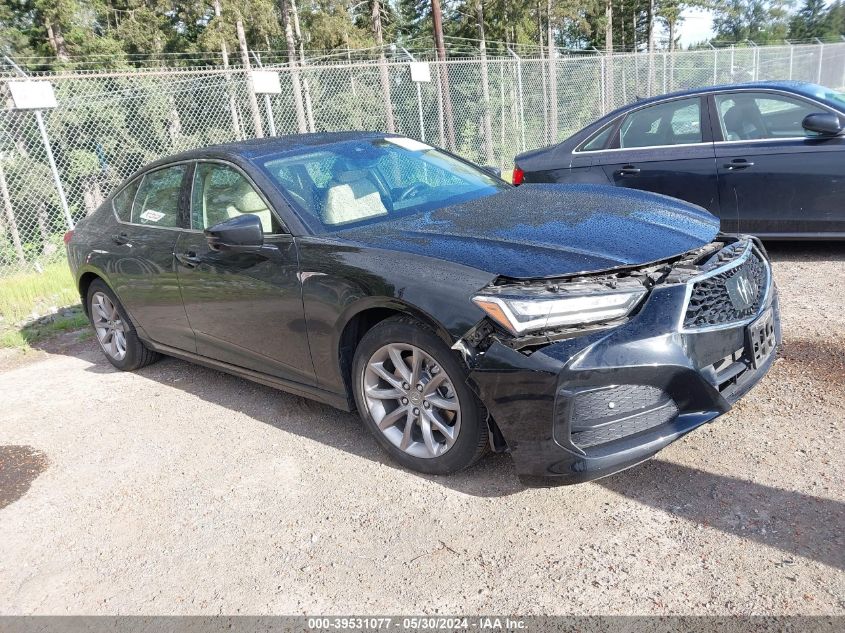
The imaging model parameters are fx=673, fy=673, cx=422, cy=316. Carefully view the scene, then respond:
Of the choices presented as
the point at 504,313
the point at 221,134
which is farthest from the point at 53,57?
the point at 504,313

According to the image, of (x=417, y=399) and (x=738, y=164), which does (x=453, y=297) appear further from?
(x=738, y=164)

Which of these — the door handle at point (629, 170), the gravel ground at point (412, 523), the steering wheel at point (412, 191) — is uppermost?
the steering wheel at point (412, 191)

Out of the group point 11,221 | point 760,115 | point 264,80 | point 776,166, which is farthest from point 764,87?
point 11,221

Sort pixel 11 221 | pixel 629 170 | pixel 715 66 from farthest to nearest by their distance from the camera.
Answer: pixel 715 66, pixel 11 221, pixel 629 170

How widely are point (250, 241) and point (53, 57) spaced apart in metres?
29.9

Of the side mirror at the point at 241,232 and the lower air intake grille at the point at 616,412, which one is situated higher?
the side mirror at the point at 241,232

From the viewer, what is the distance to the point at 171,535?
304cm

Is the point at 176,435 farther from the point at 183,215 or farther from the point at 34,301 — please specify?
the point at 34,301

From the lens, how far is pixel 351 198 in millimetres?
3721

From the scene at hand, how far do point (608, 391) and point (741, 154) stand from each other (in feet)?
13.3

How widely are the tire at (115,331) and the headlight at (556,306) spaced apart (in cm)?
346

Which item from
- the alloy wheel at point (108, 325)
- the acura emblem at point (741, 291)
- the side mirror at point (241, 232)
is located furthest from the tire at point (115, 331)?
the acura emblem at point (741, 291)

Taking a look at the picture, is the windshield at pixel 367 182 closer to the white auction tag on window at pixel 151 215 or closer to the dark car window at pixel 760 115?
the white auction tag on window at pixel 151 215

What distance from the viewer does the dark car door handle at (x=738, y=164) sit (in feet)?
18.5
